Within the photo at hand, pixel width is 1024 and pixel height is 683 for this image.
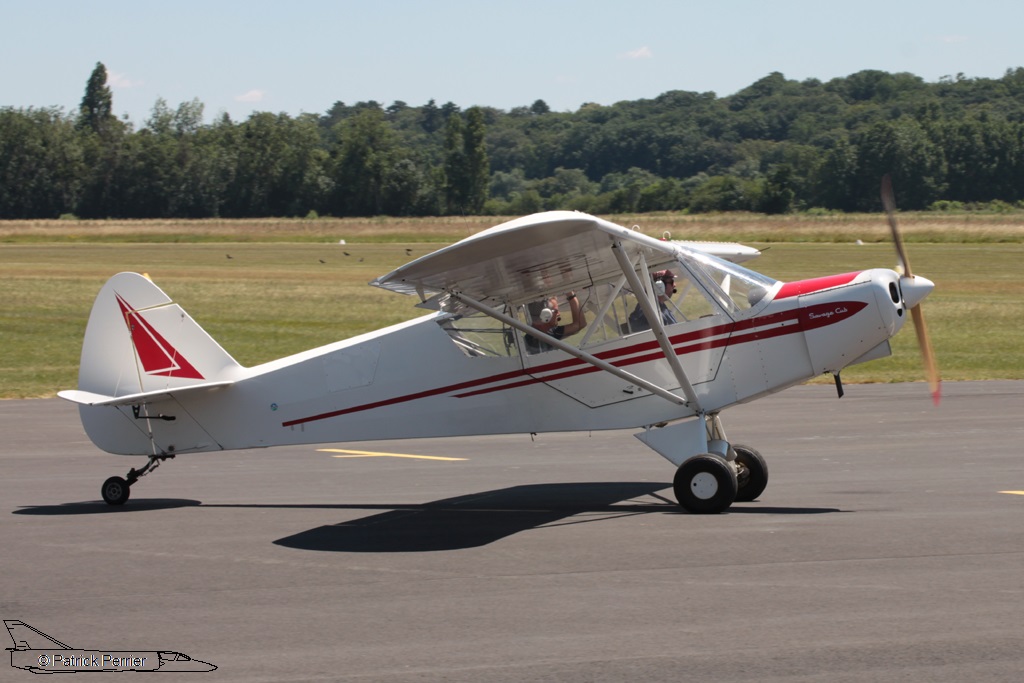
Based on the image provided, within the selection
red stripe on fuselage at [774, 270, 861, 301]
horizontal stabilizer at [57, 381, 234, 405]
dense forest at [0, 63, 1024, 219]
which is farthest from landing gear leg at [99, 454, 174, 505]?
dense forest at [0, 63, 1024, 219]

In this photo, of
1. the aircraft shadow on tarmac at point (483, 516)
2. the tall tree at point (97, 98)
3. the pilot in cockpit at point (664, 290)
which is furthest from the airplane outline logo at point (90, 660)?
the tall tree at point (97, 98)

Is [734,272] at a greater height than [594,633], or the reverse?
[734,272]

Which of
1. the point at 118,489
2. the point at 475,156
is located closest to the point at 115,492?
the point at 118,489

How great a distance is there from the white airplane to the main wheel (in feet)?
0.04

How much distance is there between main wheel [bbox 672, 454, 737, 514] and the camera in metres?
9.99

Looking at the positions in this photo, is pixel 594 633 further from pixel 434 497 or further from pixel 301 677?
pixel 434 497

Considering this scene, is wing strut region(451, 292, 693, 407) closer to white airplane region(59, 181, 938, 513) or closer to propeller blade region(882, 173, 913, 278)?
white airplane region(59, 181, 938, 513)

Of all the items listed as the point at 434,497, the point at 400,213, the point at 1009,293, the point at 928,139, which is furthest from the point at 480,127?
the point at 434,497

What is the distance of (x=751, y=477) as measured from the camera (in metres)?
10.9

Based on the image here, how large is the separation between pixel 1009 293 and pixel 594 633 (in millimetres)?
37629

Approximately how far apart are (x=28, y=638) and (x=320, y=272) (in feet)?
154

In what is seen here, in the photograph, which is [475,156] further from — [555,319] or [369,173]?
[555,319]

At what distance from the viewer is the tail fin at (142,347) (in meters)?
11.4

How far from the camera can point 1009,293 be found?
4034cm
